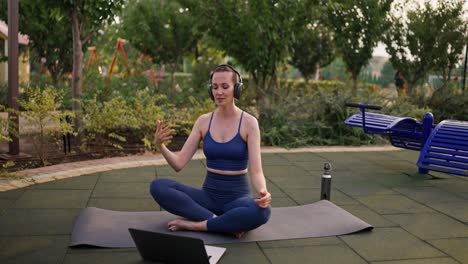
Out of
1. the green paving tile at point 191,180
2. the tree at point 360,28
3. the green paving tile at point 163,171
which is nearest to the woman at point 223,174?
the green paving tile at point 191,180

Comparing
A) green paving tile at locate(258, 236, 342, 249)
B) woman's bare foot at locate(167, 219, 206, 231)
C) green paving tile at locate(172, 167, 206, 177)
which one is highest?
woman's bare foot at locate(167, 219, 206, 231)

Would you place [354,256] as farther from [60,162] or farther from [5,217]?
[60,162]

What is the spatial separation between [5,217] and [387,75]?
49117 mm

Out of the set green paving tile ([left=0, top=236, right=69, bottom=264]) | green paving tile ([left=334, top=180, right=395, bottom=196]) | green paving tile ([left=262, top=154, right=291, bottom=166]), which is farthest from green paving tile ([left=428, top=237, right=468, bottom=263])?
green paving tile ([left=262, top=154, right=291, bottom=166])

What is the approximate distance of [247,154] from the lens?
432 centimetres

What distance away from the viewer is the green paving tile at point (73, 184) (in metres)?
5.93

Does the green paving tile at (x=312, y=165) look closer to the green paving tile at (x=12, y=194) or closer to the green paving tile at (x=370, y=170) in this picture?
the green paving tile at (x=370, y=170)

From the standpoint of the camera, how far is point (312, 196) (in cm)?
586

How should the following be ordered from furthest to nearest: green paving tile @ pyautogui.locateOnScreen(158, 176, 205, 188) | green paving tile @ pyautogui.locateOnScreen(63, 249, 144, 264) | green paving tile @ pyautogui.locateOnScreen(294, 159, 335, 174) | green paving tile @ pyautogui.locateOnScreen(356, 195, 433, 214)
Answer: green paving tile @ pyautogui.locateOnScreen(294, 159, 335, 174)
green paving tile @ pyautogui.locateOnScreen(158, 176, 205, 188)
green paving tile @ pyautogui.locateOnScreen(356, 195, 433, 214)
green paving tile @ pyautogui.locateOnScreen(63, 249, 144, 264)

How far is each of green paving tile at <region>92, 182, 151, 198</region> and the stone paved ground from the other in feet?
0.04

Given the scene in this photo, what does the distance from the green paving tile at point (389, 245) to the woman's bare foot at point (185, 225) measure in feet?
3.80

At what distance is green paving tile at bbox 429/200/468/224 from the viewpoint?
5.17m

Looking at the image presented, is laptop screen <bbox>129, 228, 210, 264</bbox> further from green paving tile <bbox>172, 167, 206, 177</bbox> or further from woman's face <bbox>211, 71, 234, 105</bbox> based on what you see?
green paving tile <bbox>172, 167, 206, 177</bbox>

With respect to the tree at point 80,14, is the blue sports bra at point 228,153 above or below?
below
